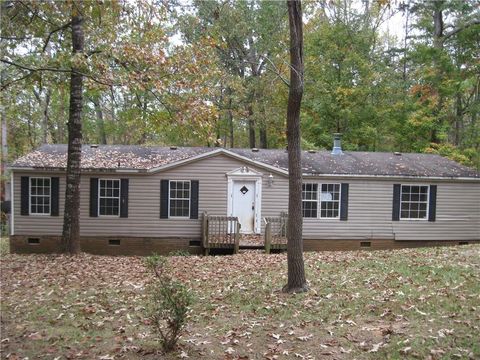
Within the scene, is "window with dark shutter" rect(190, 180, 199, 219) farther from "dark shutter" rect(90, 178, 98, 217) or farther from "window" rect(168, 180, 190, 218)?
"dark shutter" rect(90, 178, 98, 217)

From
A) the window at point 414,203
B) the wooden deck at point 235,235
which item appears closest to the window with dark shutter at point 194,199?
the wooden deck at point 235,235

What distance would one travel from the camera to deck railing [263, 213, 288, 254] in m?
15.5

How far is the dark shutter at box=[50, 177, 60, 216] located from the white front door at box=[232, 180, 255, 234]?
6476 millimetres

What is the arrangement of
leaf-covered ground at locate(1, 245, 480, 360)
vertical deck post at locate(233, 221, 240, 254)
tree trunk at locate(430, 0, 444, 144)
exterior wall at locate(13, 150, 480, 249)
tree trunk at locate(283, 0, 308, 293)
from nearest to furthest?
leaf-covered ground at locate(1, 245, 480, 360) < tree trunk at locate(283, 0, 308, 293) < vertical deck post at locate(233, 221, 240, 254) < exterior wall at locate(13, 150, 480, 249) < tree trunk at locate(430, 0, 444, 144)

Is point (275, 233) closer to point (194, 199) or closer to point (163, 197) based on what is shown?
point (194, 199)

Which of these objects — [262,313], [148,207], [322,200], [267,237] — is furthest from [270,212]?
[262,313]

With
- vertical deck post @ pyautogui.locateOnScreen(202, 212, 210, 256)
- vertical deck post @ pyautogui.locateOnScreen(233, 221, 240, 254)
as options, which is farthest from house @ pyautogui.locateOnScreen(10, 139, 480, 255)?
vertical deck post @ pyautogui.locateOnScreen(233, 221, 240, 254)

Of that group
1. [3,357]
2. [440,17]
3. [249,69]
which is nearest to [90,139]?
[249,69]

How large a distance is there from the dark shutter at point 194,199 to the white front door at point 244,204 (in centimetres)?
140

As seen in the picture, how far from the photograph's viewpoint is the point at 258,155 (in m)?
18.4

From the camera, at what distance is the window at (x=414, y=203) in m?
17.9

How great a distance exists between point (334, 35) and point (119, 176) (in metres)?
15.5

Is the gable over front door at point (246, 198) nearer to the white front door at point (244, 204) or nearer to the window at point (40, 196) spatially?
the white front door at point (244, 204)

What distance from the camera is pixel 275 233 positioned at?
53.6ft
